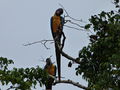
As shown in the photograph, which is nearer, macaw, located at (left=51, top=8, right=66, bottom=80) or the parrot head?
macaw, located at (left=51, top=8, right=66, bottom=80)

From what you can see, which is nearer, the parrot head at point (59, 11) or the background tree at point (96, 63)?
the background tree at point (96, 63)

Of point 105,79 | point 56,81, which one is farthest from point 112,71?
point 56,81

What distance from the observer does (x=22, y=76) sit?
30.6ft

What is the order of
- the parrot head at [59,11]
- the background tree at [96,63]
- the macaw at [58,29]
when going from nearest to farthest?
1. the background tree at [96,63]
2. the macaw at [58,29]
3. the parrot head at [59,11]

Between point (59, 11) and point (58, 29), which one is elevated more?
point (59, 11)

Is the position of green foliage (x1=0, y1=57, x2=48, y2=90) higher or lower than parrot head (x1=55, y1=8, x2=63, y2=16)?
lower

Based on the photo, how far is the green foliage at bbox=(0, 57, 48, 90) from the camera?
8.91 m

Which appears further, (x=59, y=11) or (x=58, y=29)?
(x=59, y=11)

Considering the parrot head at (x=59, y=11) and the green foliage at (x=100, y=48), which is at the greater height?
the parrot head at (x=59, y=11)

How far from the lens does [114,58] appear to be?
26.7 ft

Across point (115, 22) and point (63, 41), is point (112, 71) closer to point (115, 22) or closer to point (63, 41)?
point (115, 22)

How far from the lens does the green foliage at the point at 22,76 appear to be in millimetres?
8906

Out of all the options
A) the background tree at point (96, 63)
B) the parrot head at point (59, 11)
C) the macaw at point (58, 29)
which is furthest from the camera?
the parrot head at point (59, 11)

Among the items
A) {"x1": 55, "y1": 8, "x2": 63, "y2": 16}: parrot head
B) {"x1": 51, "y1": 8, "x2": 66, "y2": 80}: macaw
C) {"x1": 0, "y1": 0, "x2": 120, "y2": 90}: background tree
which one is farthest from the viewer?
{"x1": 55, "y1": 8, "x2": 63, "y2": 16}: parrot head
